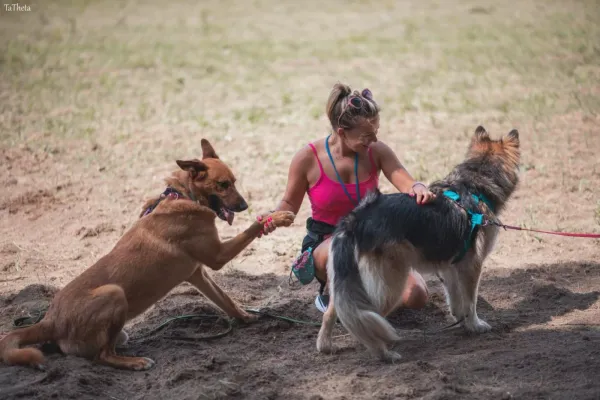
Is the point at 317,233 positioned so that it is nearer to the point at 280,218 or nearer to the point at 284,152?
the point at 280,218

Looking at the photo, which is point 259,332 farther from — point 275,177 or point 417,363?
point 275,177

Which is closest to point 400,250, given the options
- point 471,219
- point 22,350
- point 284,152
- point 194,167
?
point 471,219

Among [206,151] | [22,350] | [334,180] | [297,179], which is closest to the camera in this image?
[22,350]

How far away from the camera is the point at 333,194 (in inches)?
213

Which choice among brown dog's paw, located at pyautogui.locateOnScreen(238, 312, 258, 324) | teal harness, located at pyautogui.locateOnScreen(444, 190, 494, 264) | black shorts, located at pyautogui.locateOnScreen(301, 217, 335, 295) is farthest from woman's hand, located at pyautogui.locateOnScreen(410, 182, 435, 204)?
brown dog's paw, located at pyautogui.locateOnScreen(238, 312, 258, 324)

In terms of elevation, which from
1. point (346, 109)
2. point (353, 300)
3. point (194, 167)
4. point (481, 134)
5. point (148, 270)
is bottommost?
point (353, 300)

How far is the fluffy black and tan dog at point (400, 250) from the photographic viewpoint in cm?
455

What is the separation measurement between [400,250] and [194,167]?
5.34 feet

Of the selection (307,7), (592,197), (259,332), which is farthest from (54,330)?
(307,7)

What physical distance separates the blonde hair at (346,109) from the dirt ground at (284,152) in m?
1.60

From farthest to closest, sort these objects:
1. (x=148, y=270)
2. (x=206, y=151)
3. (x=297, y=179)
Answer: (x=206, y=151) → (x=297, y=179) → (x=148, y=270)

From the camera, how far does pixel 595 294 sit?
5.72 meters

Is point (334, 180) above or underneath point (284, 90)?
underneath

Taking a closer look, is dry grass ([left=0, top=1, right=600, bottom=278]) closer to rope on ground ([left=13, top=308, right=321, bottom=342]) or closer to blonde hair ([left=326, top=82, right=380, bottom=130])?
rope on ground ([left=13, top=308, right=321, bottom=342])
